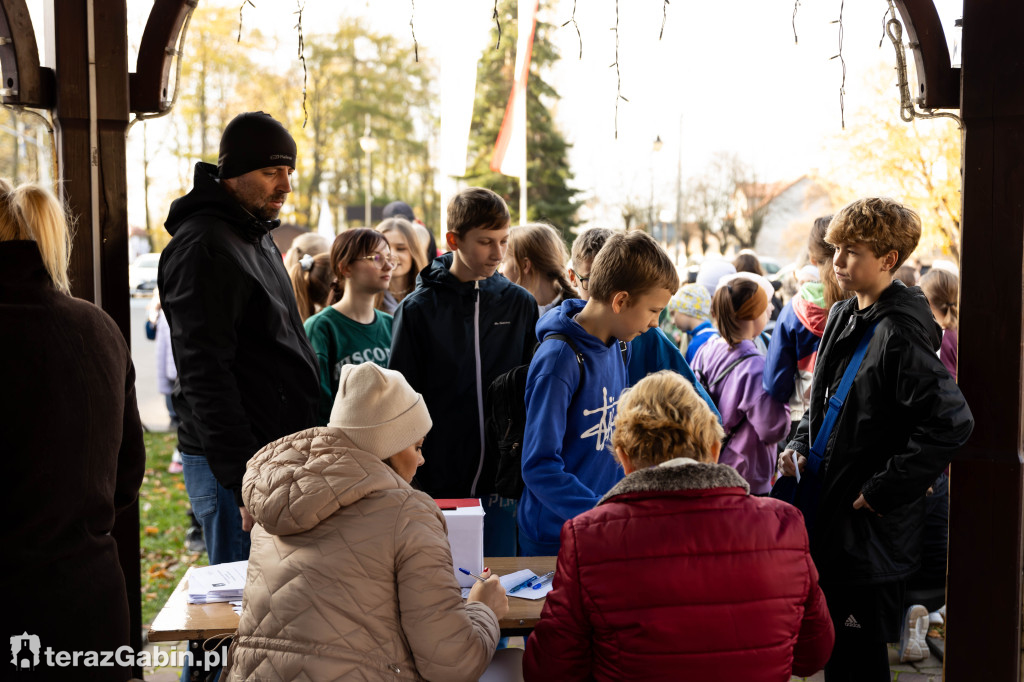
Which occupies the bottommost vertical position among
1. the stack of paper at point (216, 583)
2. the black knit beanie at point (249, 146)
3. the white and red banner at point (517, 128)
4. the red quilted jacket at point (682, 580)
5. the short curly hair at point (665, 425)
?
the stack of paper at point (216, 583)

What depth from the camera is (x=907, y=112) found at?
3.20 meters

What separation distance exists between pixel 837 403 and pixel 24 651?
2.51m

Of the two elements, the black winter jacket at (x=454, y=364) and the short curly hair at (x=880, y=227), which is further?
the black winter jacket at (x=454, y=364)

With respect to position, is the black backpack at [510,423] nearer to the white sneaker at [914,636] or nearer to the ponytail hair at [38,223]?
the ponytail hair at [38,223]

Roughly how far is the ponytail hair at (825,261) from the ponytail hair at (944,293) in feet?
2.16

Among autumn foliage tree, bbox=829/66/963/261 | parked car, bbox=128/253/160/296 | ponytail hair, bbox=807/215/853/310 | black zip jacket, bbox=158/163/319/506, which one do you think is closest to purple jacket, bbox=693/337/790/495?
ponytail hair, bbox=807/215/853/310

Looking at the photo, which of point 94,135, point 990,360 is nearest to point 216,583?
point 94,135

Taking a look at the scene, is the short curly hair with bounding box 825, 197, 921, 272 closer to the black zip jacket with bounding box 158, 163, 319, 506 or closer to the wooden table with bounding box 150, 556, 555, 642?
the wooden table with bounding box 150, 556, 555, 642

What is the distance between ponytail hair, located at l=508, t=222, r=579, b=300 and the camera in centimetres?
441

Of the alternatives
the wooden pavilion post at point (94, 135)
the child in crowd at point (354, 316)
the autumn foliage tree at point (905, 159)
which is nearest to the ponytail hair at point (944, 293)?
the child in crowd at point (354, 316)

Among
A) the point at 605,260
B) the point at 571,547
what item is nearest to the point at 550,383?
the point at 605,260

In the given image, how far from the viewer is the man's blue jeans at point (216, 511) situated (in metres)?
3.06

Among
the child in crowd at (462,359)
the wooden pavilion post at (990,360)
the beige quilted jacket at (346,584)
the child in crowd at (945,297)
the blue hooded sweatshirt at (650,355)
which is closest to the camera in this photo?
the beige quilted jacket at (346,584)

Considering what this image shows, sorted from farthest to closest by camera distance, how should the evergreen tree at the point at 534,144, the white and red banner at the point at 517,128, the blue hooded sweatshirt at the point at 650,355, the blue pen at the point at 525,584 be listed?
the evergreen tree at the point at 534,144, the white and red banner at the point at 517,128, the blue hooded sweatshirt at the point at 650,355, the blue pen at the point at 525,584
